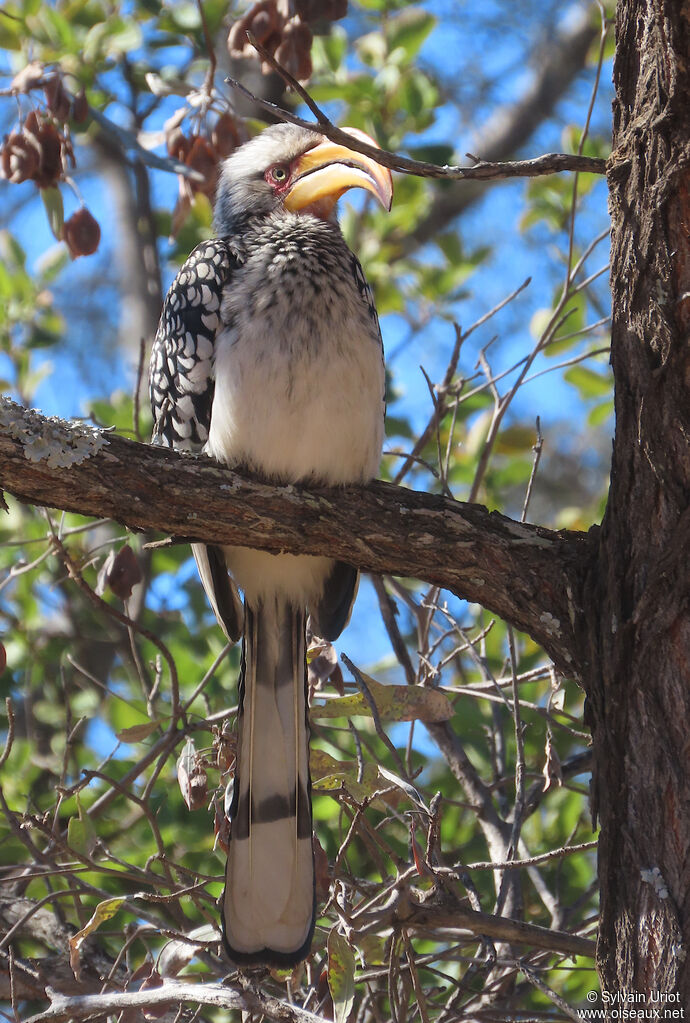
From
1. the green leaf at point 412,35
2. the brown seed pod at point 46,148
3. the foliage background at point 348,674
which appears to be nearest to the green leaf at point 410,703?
the foliage background at point 348,674

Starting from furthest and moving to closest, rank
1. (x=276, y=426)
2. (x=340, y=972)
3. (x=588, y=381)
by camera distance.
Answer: (x=588, y=381) < (x=276, y=426) < (x=340, y=972)

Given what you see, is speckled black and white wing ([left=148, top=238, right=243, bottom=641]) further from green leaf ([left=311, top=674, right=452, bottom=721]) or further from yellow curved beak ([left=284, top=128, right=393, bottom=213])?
green leaf ([left=311, top=674, right=452, bottom=721])

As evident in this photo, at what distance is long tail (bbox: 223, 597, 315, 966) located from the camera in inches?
85.9

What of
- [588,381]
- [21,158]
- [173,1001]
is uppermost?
[21,158]

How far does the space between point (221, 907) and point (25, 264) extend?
271 cm

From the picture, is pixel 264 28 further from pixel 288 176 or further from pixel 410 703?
pixel 410 703

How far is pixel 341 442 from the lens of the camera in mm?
2410

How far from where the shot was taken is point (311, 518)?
7.06ft

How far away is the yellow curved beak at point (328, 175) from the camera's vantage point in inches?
107

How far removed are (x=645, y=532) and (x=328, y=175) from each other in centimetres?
139

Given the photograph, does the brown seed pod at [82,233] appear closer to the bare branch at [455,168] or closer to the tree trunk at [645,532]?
the bare branch at [455,168]

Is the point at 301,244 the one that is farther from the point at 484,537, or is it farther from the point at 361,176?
the point at 484,537

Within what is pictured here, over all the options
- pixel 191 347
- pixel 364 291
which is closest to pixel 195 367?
pixel 191 347

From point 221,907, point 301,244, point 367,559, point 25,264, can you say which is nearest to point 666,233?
point 367,559
